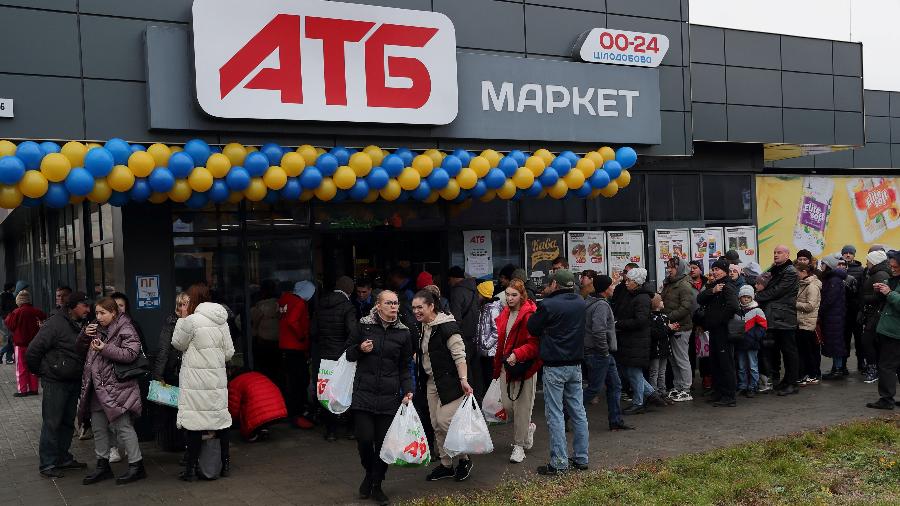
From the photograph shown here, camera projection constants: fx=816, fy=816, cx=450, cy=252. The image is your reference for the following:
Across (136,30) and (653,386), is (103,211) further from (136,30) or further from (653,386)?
(653,386)

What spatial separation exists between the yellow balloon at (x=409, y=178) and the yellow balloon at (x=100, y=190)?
3.13m

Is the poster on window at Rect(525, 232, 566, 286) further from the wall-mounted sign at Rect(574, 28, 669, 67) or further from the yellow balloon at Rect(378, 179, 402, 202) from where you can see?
the yellow balloon at Rect(378, 179, 402, 202)

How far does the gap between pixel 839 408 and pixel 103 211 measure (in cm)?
973

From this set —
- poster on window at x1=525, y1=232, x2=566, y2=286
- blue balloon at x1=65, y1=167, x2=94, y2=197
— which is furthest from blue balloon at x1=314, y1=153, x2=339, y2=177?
poster on window at x1=525, y1=232, x2=566, y2=286

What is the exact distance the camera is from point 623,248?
46.6 ft

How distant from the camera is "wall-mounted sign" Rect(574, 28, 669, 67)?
11.2 metres

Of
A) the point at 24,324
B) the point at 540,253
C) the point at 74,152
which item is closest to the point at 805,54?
the point at 540,253

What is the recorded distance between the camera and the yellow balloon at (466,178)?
385 inches

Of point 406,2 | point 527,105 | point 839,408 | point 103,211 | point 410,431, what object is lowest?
point 839,408

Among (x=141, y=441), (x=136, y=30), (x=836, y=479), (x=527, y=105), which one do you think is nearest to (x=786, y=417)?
(x=836, y=479)

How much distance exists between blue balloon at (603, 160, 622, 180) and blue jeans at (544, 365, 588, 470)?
13.4 feet

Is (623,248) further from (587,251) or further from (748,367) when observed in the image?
(748,367)

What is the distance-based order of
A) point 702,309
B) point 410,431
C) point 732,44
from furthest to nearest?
point 732,44 → point 702,309 → point 410,431

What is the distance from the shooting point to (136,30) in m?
8.43
